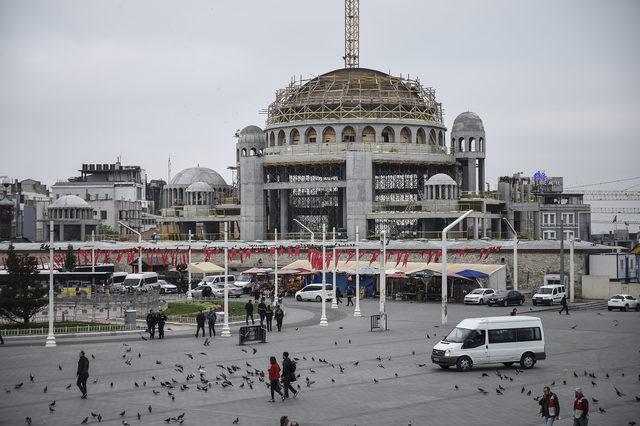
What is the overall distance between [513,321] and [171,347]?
15.4 m

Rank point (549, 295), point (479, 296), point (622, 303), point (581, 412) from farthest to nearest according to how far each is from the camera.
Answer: point (479, 296), point (549, 295), point (622, 303), point (581, 412)

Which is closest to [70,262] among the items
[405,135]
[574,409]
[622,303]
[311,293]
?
[311,293]

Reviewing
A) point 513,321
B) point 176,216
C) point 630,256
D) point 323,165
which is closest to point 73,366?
point 513,321

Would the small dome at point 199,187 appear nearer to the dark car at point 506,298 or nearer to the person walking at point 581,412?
the dark car at point 506,298

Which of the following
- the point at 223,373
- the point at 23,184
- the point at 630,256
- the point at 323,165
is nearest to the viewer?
the point at 223,373

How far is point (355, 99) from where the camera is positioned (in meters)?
124

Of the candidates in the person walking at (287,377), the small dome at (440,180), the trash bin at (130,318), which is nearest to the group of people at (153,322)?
the trash bin at (130,318)

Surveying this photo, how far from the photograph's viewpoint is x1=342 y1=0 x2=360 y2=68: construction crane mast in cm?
13688

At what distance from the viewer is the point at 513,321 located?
37.6m

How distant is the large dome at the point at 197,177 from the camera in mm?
140625

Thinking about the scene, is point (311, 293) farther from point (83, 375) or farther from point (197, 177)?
point (197, 177)

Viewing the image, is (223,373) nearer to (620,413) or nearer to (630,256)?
(620,413)

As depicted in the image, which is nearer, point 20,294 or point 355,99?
point 20,294

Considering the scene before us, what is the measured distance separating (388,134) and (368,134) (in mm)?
2426
